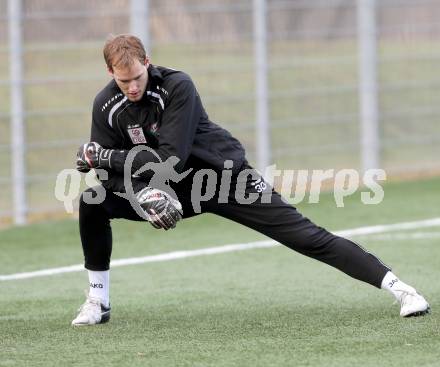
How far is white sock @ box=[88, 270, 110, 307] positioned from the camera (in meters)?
6.66

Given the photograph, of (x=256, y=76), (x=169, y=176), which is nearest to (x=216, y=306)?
(x=169, y=176)

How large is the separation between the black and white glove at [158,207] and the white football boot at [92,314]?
699mm

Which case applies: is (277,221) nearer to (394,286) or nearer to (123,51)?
(394,286)

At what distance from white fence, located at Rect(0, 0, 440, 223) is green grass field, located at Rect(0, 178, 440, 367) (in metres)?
1.27

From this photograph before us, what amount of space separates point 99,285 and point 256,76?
22.5 ft

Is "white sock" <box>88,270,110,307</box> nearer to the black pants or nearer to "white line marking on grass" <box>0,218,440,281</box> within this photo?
the black pants

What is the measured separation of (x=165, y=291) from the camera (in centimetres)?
774

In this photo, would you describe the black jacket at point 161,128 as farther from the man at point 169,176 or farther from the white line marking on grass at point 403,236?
the white line marking on grass at point 403,236

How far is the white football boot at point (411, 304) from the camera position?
249 inches

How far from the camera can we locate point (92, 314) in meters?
6.56

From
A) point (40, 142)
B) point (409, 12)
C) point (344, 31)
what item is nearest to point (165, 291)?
point (40, 142)

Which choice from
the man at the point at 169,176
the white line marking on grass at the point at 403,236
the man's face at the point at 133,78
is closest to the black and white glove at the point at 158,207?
the man at the point at 169,176

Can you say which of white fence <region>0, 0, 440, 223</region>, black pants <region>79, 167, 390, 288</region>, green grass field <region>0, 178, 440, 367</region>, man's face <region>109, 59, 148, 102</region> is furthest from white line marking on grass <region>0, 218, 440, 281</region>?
man's face <region>109, 59, 148, 102</region>

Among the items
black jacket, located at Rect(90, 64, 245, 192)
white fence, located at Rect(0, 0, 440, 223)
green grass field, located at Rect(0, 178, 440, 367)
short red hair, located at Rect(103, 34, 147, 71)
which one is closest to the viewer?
green grass field, located at Rect(0, 178, 440, 367)
